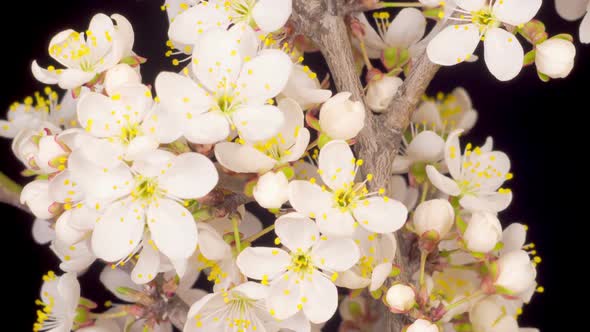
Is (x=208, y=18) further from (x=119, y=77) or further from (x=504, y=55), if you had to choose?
(x=504, y=55)

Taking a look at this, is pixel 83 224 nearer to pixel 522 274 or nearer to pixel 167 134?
pixel 167 134

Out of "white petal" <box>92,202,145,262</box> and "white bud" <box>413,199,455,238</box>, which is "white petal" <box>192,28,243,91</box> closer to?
"white petal" <box>92,202,145,262</box>

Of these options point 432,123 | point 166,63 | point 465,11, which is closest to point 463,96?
point 432,123

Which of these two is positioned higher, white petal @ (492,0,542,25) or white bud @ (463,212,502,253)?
white petal @ (492,0,542,25)

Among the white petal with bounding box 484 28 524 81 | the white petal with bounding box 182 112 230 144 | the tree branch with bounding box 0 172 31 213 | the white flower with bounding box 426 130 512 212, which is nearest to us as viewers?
the white petal with bounding box 182 112 230 144

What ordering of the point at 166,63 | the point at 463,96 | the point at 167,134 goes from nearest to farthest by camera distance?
1. the point at 167,134
2. the point at 463,96
3. the point at 166,63

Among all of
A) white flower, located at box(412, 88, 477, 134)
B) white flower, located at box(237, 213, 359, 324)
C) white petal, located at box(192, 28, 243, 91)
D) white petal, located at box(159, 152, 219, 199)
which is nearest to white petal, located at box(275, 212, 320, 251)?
white flower, located at box(237, 213, 359, 324)

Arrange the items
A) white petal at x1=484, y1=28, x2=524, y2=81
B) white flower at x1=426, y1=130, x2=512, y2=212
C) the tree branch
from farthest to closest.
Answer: the tree branch < white flower at x1=426, y1=130, x2=512, y2=212 < white petal at x1=484, y1=28, x2=524, y2=81

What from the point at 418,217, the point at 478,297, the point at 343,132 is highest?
the point at 343,132
